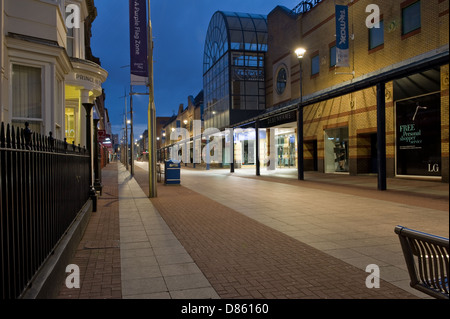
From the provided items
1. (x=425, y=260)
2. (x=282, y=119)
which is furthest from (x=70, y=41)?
(x=282, y=119)

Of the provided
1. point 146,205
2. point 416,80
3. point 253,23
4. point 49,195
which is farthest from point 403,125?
point 253,23

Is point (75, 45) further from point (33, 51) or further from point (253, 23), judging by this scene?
point (253, 23)

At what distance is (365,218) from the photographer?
28.1ft

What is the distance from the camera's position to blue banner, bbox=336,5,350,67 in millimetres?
21312

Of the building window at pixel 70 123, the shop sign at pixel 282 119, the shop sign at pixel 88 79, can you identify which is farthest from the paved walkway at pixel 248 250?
the shop sign at pixel 282 119

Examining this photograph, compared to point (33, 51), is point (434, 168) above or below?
below

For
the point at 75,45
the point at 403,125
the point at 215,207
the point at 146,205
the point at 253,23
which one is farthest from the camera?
the point at 253,23

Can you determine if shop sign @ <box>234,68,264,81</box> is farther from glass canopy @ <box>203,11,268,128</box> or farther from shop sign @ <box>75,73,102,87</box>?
shop sign @ <box>75,73,102,87</box>

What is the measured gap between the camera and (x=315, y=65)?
2727 centimetres

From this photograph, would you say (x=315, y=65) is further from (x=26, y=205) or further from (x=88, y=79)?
(x=26, y=205)

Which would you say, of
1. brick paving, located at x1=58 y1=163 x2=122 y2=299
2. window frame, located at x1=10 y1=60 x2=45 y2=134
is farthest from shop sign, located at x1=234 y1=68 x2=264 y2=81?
brick paving, located at x1=58 y1=163 x2=122 y2=299

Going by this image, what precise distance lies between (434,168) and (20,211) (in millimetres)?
18633

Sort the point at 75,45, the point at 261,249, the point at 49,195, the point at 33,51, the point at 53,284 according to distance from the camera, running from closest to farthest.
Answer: the point at 53,284, the point at 49,195, the point at 261,249, the point at 33,51, the point at 75,45

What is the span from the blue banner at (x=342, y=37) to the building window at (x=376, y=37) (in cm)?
135
